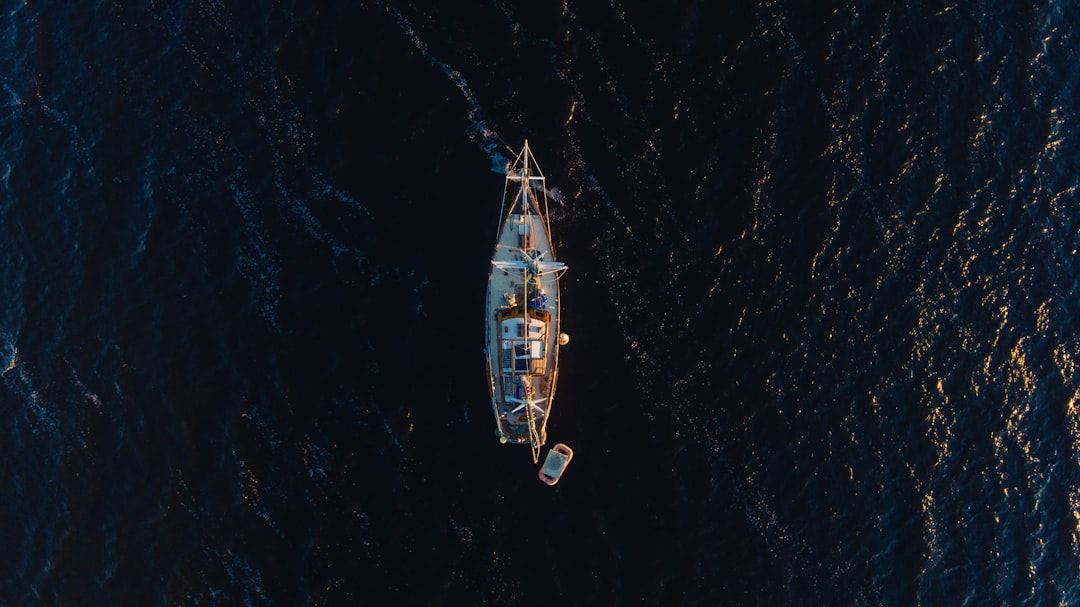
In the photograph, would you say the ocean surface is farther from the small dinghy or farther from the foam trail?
the small dinghy

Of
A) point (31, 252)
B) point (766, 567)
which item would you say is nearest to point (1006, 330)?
point (766, 567)

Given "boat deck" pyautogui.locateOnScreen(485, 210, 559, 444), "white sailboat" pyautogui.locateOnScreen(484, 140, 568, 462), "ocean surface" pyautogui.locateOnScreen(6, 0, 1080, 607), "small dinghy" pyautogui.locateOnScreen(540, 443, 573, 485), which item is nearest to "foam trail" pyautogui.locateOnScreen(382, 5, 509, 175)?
"ocean surface" pyautogui.locateOnScreen(6, 0, 1080, 607)

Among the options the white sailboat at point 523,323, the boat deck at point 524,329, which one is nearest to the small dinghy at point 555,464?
the white sailboat at point 523,323

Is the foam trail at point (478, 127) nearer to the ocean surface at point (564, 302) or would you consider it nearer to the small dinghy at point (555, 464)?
the ocean surface at point (564, 302)

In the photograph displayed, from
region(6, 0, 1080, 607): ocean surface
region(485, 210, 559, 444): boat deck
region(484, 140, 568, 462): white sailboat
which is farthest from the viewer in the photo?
region(485, 210, 559, 444): boat deck

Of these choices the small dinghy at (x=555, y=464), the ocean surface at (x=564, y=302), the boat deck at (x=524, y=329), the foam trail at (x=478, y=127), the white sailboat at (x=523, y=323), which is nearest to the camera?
the small dinghy at (x=555, y=464)

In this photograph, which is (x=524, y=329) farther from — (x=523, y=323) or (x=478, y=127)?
(x=478, y=127)

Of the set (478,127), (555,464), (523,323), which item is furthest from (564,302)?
(478,127)

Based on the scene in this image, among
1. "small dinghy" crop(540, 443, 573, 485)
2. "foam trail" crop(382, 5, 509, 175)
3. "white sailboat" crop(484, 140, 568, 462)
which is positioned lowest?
"small dinghy" crop(540, 443, 573, 485)
